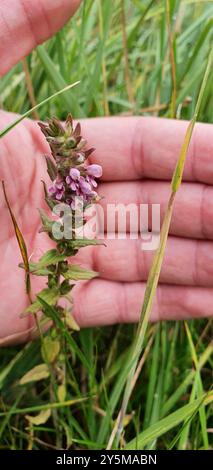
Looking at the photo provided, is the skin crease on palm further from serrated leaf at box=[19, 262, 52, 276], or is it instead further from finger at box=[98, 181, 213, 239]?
serrated leaf at box=[19, 262, 52, 276]

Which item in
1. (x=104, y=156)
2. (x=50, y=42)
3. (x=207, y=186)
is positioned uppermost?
(x=50, y=42)

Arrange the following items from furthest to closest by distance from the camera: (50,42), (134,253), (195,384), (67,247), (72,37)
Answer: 1. (72,37)
2. (50,42)
3. (134,253)
4. (195,384)
5. (67,247)

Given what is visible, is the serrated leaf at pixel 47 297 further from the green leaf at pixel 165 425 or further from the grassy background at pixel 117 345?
the green leaf at pixel 165 425

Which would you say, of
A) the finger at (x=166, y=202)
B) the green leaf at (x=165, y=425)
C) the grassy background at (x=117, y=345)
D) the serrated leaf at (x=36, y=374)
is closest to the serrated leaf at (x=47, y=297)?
the grassy background at (x=117, y=345)

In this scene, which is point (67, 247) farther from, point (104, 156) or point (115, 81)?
point (115, 81)

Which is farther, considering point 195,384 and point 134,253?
point 134,253

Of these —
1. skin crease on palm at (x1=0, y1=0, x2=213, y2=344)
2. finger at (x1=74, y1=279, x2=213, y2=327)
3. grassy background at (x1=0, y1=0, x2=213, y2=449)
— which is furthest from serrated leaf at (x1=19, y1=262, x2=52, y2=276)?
finger at (x1=74, y1=279, x2=213, y2=327)

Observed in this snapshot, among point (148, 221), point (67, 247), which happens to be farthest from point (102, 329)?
point (67, 247)
